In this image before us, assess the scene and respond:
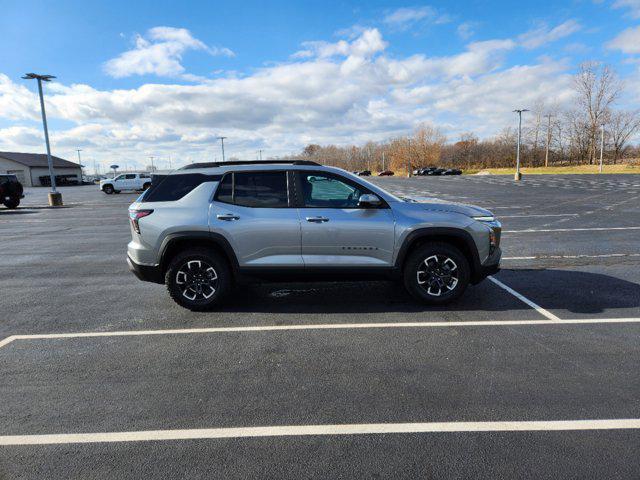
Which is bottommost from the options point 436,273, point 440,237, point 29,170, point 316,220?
point 436,273

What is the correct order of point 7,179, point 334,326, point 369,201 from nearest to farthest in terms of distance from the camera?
point 334,326 → point 369,201 → point 7,179

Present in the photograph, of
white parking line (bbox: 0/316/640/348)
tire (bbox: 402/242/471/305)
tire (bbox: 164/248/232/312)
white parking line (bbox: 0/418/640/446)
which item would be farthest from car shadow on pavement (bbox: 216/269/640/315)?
white parking line (bbox: 0/418/640/446)

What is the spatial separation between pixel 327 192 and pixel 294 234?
27.0 inches

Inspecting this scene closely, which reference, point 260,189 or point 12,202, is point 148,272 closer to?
point 260,189

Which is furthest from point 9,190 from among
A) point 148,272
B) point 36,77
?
point 148,272

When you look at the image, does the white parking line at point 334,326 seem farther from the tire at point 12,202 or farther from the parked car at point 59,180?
the parked car at point 59,180

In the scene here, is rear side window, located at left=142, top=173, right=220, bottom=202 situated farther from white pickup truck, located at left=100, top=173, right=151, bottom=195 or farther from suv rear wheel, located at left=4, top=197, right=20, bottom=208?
white pickup truck, located at left=100, top=173, right=151, bottom=195

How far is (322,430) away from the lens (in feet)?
9.17

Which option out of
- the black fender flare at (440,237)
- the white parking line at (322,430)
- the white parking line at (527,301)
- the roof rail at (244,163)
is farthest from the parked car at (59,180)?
the white parking line at (322,430)

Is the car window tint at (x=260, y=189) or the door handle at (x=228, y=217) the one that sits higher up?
the car window tint at (x=260, y=189)

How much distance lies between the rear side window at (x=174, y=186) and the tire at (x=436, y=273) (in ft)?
8.86

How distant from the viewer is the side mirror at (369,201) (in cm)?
483

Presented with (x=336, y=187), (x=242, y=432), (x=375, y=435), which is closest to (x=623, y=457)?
(x=375, y=435)

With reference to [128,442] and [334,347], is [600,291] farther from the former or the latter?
[128,442]
